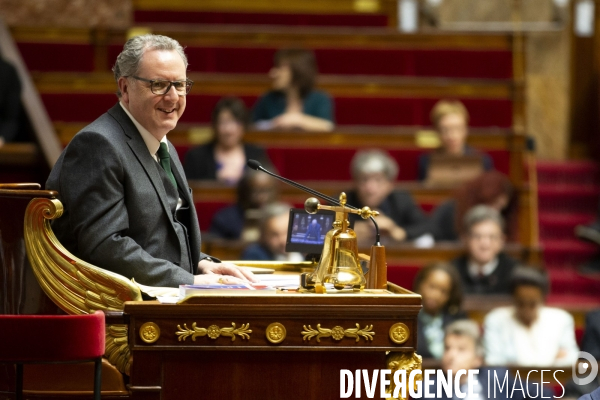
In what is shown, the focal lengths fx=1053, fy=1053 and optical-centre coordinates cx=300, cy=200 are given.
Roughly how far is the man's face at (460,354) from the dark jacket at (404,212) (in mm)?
1198

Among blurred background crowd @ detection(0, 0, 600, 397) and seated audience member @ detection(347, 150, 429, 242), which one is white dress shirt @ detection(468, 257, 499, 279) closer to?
blurred background crowd @ detection(0, 0, 600, 397)

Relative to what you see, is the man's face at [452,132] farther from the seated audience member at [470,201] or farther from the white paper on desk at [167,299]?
the white paper on desk at [167,299]

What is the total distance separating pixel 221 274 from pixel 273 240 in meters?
2.15

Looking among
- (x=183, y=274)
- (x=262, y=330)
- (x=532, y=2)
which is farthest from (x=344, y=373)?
(x=532, y=2)

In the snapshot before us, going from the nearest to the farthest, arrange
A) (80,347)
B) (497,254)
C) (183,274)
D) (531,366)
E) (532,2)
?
(80,347)
(183,274)
(531,366)
(497,254)
(532,2)

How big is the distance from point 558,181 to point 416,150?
1.19m

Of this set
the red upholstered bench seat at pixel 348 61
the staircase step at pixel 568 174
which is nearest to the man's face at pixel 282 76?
the red upholstered bench seat at pixel 348 61

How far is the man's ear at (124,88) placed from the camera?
2.10 metres

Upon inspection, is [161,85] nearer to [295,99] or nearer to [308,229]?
[308,229]

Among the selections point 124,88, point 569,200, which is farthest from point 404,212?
point 124,88

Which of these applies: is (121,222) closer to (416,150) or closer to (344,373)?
(344,373)

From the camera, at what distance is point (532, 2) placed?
7.09m

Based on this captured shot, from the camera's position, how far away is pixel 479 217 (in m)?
4.63

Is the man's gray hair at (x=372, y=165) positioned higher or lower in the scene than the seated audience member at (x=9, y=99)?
lower
